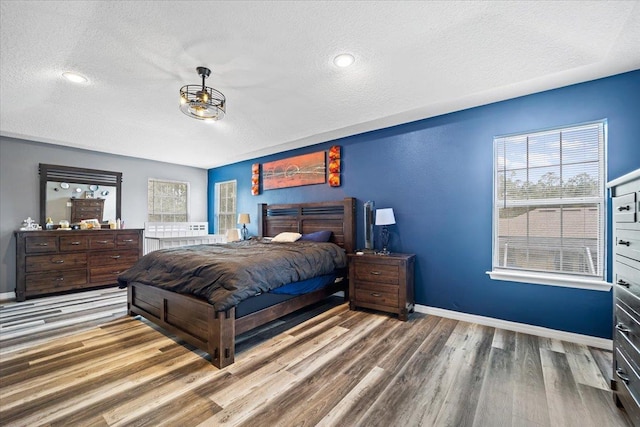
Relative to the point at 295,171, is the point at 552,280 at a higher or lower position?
lower

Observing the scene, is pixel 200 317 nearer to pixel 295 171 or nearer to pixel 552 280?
pixel 295 171

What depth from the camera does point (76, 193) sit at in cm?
485

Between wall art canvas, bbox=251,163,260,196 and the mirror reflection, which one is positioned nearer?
the mirror reflection

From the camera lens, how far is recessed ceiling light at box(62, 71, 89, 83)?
2492mm

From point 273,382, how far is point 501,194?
2979mm

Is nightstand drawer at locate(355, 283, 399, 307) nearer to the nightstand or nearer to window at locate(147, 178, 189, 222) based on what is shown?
the nightstand

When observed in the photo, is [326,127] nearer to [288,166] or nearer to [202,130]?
[288,166]

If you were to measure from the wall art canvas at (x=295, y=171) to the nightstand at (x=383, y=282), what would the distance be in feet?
5.62

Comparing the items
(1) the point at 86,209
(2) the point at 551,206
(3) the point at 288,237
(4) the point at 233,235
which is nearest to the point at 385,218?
(3) the point at 288,237

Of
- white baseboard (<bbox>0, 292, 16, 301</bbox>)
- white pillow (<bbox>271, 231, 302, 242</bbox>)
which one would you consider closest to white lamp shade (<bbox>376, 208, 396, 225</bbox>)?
white pillow (<bbox>271, 231, 302, 242</bbox>)

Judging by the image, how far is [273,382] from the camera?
1.97 metres

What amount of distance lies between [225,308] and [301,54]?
2.15 m

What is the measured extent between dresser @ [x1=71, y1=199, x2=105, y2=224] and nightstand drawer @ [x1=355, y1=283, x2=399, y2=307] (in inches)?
196

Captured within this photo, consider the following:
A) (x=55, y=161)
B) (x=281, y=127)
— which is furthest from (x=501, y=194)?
(x=55, y=161)
